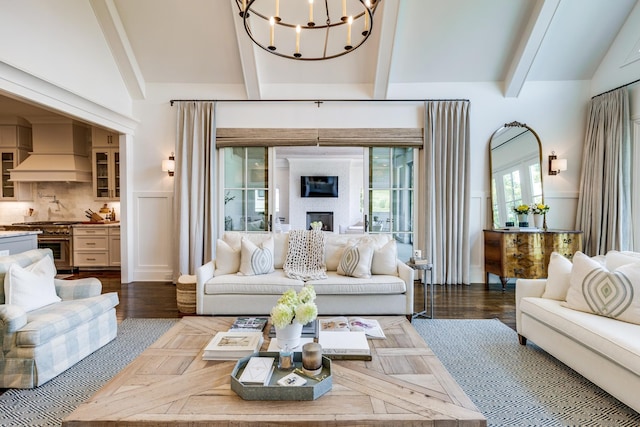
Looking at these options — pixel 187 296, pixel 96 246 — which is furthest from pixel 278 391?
pixel 96 246

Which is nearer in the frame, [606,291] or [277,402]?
[277,402]

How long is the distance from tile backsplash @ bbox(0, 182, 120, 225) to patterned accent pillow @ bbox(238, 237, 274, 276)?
4161mm

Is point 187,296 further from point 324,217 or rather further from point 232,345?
point 324,217

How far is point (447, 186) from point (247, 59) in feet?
11.0

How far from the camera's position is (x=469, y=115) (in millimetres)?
4934

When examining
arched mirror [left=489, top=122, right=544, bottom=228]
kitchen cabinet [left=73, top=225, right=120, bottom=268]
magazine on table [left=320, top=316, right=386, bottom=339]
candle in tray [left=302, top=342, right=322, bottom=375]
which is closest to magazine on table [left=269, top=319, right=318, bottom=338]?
magazine on table [left=320, top=316, right=386, bottom=339]

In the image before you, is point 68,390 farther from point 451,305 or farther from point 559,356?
point 451,305

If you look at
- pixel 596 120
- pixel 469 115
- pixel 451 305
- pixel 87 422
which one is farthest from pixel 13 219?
pixel 596 120

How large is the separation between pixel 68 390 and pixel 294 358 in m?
1.57

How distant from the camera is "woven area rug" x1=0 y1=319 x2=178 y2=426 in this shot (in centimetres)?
186

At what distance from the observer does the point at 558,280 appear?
2.65 metres

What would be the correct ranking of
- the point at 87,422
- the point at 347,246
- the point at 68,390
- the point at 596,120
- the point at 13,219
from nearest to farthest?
the point at 87,422 < the point at 68,390 < the point at 347,246 < the point at 596,120 < the point at 13,219

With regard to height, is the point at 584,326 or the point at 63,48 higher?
the point at 63,48

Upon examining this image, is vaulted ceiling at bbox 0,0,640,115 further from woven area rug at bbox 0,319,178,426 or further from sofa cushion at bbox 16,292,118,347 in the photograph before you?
woven area rug at bbox 0,319,178,426
